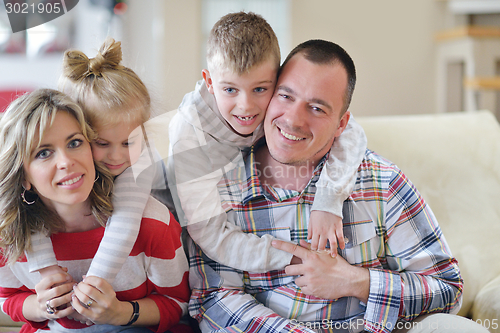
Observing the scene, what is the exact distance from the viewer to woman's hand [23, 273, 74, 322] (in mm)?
1012

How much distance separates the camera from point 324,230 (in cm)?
111

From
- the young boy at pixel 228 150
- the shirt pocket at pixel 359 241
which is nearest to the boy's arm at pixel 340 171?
the young boy at pixel 228 150

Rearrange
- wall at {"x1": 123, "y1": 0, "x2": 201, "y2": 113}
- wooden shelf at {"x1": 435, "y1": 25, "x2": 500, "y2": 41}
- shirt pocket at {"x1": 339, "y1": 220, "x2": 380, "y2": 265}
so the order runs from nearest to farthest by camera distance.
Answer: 1. shirt pocket at {"x1": 339, "y1": 220, "x2": 380, "y2": 265}
2. wooden shelf at {"x1": 435, "y1": 25, "x2": 500, "y2": 41}
3. wall at {"x1": 123, "y1": 0, "x2": 201, "y2": 113}

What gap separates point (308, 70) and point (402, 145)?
0.65 m

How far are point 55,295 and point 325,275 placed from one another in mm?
689

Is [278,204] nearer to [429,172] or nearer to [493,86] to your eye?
[429,172]

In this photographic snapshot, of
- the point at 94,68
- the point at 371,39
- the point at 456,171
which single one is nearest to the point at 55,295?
the point at 94,68

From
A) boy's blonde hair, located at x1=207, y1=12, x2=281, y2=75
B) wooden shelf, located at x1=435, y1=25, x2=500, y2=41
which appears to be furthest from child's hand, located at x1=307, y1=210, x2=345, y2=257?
wooden shelf, located at x1=435, y1=25, x2=500, y2=41

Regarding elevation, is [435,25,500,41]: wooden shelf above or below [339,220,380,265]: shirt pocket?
above

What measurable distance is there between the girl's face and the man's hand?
1.51 ft

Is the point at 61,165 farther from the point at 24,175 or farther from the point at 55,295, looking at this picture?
the point at 55,295

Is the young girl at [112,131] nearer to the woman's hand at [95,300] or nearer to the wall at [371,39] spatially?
the woman's hand at [95,300]

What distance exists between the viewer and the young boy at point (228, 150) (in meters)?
1.13

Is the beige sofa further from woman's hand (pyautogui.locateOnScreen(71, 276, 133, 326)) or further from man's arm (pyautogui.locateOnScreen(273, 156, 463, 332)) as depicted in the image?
woman's hand (pyautogui.locateOnScreen(71, 276, 133, 326))
